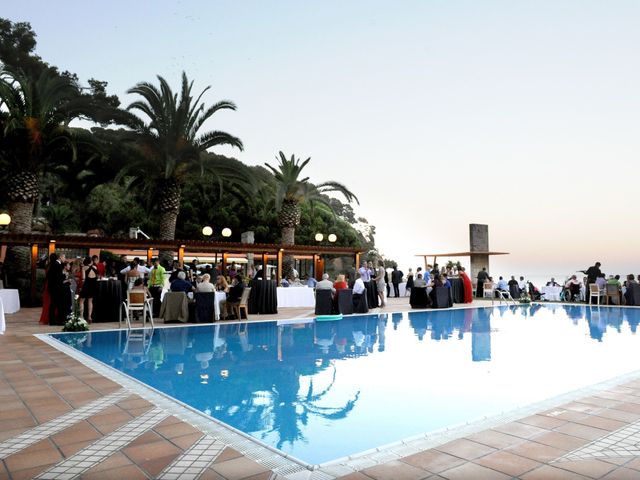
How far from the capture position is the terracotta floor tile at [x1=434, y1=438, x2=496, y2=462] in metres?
2.82

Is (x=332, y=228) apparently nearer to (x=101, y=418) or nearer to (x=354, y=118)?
(x=354, y=118)

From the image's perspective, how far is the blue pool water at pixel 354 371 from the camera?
365 cm

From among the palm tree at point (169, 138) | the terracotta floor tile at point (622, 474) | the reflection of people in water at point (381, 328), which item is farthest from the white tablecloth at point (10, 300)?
the terracotta floor tile at point (622, 474)

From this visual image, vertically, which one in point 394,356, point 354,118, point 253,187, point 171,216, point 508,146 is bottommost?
point 394,356

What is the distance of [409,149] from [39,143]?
1780 cm

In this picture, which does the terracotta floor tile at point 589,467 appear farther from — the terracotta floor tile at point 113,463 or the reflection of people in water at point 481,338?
the reflection of people in water at point 481,338

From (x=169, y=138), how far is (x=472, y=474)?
1802cm

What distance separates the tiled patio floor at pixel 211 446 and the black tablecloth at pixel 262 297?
29.8ft

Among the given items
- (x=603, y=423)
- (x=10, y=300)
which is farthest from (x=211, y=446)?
(x=10, y=300)

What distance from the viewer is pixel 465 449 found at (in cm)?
291

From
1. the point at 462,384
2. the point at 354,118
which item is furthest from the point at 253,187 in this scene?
the point at 462,384

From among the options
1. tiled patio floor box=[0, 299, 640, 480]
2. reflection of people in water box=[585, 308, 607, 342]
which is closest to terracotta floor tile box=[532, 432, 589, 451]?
tiled patio floor box=[0, 299, 640, 480]

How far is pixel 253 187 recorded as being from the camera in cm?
2022

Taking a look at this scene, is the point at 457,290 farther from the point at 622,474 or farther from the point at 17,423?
the point at 17,423
